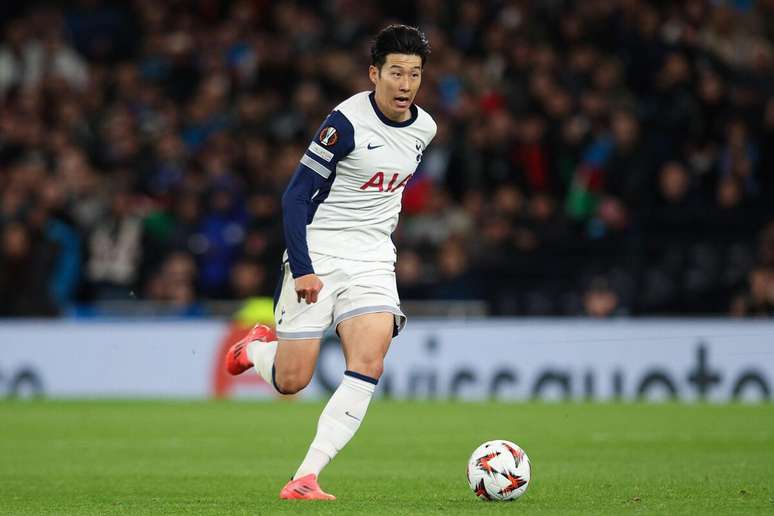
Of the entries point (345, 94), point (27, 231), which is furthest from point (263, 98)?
point (27, 231)

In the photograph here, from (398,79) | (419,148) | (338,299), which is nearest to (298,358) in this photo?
(338,299)

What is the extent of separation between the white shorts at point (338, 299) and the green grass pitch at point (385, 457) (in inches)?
35.2

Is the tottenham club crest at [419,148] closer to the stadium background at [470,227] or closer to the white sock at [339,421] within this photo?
the white sock at [339,421]

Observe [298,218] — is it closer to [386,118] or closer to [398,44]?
[386,118]

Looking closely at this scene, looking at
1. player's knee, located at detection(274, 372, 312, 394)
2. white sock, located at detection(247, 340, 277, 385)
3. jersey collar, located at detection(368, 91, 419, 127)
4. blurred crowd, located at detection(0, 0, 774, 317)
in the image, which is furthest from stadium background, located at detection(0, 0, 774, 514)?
jersey collar, located at detection(368, 91, 419, 127)

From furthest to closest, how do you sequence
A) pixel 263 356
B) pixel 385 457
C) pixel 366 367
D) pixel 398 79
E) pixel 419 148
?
pixel 385 457, pixel 263 356, pixel 419 148, pixel 398 79, pixel 366 367

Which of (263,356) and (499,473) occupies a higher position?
(263,356)

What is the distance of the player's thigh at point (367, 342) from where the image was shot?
24.6ft

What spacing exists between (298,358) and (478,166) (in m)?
11.8

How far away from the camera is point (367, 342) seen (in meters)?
7.50

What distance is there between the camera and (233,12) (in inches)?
914

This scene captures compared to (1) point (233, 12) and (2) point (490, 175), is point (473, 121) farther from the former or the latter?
(1) point (233, 12)

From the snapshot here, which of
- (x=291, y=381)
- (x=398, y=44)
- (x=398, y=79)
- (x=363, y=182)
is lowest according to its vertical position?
(x=291, y=381)

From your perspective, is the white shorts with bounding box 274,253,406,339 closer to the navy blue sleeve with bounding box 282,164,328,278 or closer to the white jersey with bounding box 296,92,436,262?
the white jersey with bounding box 296,92,436,262
